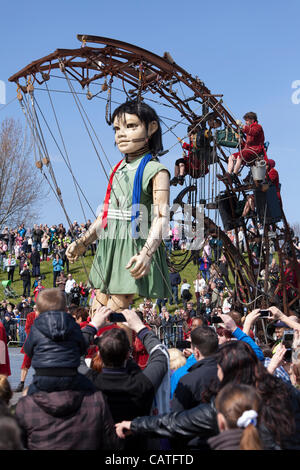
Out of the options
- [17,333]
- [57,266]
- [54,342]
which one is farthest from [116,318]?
[57,266]

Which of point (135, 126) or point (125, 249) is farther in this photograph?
point (135, 126)

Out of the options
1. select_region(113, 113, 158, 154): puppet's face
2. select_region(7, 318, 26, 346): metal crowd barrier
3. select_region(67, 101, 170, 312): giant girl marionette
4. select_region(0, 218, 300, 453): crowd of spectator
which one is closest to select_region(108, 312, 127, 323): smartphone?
select_region(0, 218, 300, 453): crowd of spectator

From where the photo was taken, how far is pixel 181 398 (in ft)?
11.7

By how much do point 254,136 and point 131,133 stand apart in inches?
138

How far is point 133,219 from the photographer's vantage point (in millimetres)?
5586

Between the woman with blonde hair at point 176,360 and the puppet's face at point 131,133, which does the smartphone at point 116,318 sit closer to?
the woman with blonde hair at point 176,360

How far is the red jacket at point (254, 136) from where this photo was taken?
8.77 meters

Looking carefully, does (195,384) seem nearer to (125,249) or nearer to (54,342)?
(54,342)

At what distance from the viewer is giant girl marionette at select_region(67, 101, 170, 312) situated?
5438 mm

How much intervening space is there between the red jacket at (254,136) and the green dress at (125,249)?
11.1 ft

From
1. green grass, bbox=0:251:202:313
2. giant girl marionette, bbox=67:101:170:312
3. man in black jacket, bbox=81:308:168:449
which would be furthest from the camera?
green grass, bbox=0:251:202:313

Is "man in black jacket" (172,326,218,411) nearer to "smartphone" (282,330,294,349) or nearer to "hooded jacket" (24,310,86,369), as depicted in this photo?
"hooded jacket" (24,310,86,369)

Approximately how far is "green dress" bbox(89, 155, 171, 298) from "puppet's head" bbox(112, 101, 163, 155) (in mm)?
178
